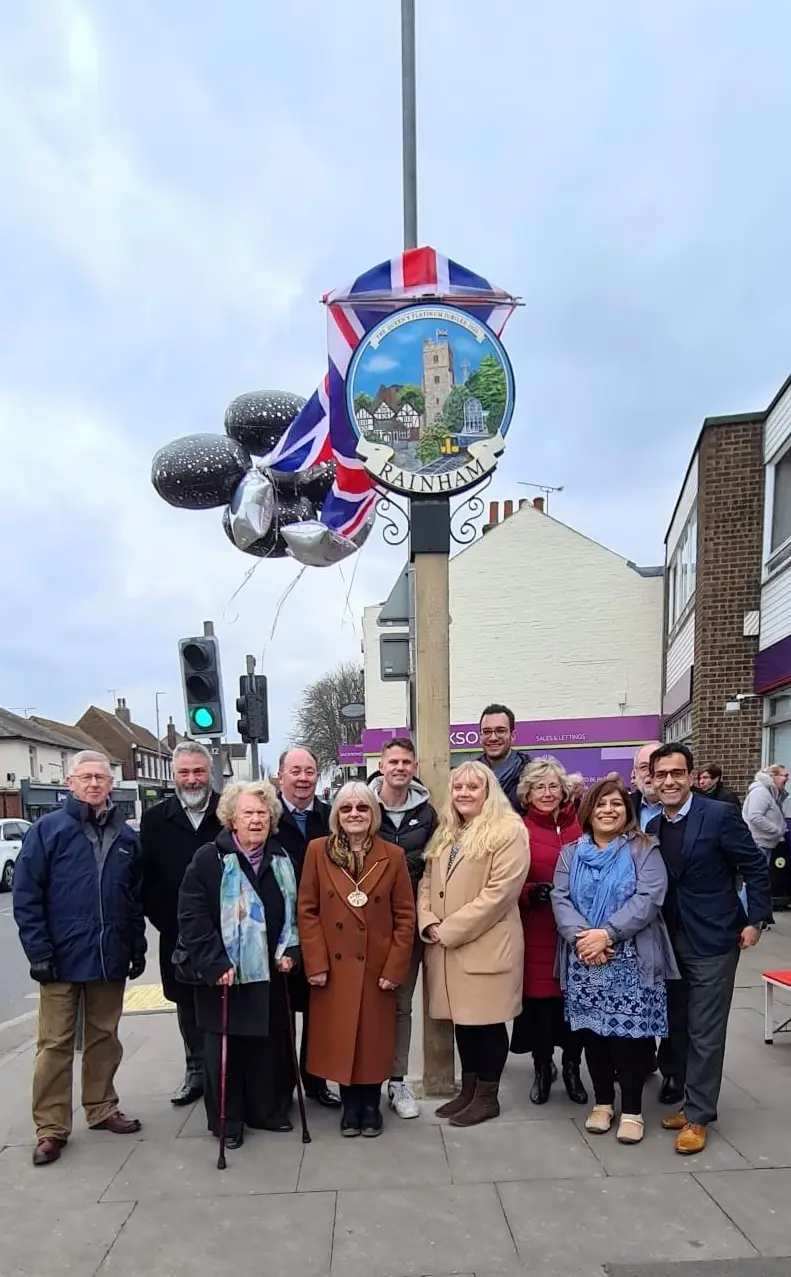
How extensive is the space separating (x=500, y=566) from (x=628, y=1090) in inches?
666

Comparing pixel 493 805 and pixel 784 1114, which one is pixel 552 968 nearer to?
pixel 493 805

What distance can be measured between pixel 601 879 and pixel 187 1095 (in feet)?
8.19

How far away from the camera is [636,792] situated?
4.82 m

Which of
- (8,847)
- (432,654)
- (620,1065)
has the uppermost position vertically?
(432,654)

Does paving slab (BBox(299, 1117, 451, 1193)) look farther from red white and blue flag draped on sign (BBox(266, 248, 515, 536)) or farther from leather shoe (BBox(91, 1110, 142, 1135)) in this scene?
red white and blue flag draped on sign (BBox(266, 248, 515, 536))

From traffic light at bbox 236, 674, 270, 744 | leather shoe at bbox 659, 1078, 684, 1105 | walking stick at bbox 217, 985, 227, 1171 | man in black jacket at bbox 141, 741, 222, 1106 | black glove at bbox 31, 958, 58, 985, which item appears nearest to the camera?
walking stick at bbox 217, 985, 227, 1171

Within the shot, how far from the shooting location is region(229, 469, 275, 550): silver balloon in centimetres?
595

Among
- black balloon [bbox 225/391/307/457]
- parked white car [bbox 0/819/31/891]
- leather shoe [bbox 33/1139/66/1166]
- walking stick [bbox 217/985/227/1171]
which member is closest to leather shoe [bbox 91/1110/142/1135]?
leather shoe [bbox 33/1139/66/1166]

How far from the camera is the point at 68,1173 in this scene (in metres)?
3.57

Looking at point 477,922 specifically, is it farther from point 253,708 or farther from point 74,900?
point 253,708

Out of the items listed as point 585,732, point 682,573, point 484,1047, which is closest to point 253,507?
point 484,1047

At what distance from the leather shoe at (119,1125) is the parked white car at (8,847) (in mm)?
16880

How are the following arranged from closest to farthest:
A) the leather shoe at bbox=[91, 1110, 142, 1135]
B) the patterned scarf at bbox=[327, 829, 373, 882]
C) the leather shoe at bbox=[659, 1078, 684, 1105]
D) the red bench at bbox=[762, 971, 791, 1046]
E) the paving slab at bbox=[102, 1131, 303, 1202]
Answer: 1. the paving slab at bbox=[102, 1131, 303, 1202]
2. the patterned scarf at bbox=[327, 829, 373, 882]
3. the leather shoe at bbox=[91, 1110, 142, 1135]
4. the leather shoe at bbox=[659, 1078, 684, 1105]
5. the red bench at bbox=[762, 971, 791, 1046]

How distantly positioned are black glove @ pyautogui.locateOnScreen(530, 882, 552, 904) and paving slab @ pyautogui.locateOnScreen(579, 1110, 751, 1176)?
3.39ft
